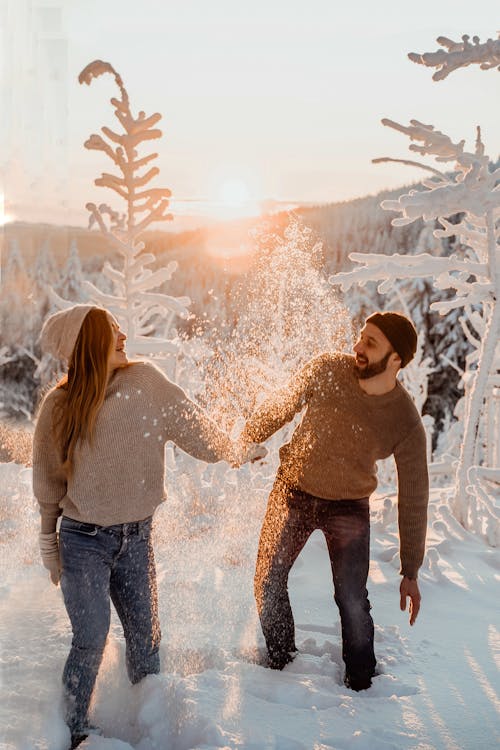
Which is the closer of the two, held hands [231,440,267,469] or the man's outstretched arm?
the man's outstretched arm

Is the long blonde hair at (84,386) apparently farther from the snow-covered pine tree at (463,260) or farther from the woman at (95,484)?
the snow-covered pine tree at (463,260)

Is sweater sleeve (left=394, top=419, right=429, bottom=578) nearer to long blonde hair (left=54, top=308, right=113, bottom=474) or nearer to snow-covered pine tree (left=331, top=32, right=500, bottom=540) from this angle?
long blonde hair (left=54, top=308, right=113, bottom=474)

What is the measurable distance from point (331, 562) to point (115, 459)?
104cm

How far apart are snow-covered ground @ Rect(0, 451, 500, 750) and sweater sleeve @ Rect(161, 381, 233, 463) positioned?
35.0 inches

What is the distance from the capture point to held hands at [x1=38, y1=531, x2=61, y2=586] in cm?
269

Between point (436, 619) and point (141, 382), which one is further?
point (436, 619)

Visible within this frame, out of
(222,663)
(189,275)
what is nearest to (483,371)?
(222,663)

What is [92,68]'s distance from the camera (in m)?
9.26

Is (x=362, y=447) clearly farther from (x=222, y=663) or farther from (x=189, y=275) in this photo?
(x=189, y=275)

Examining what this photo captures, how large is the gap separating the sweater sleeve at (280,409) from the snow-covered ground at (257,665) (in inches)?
40.2

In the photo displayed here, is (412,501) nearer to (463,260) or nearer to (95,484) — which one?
(95,484)

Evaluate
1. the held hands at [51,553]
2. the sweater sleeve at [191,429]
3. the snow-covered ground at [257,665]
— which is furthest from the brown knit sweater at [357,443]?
the held hands at [51,553]

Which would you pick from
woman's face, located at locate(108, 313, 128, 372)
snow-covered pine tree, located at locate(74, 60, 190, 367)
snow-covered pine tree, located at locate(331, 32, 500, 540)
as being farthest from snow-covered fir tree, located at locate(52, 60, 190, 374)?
woman's face, located at locate(108, 313, 128, 372)

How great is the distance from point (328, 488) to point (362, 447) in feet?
0.73
